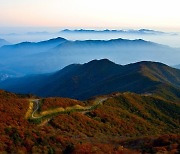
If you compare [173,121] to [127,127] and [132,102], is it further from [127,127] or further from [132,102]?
[127,127]

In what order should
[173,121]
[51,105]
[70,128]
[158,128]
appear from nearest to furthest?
[70,128]
[51,105]
[158,128]
[173,121]

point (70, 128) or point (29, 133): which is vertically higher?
point (29, 133)

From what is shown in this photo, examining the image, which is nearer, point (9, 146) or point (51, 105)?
point (9, 146)

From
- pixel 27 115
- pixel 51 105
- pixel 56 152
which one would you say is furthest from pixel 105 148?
pixel 51 105

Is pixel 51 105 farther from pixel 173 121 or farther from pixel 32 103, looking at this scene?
pixel 173 121

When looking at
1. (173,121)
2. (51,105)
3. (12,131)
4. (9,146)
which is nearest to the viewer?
(9,146)

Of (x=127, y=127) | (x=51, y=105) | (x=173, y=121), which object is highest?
(x=51, y=105)
